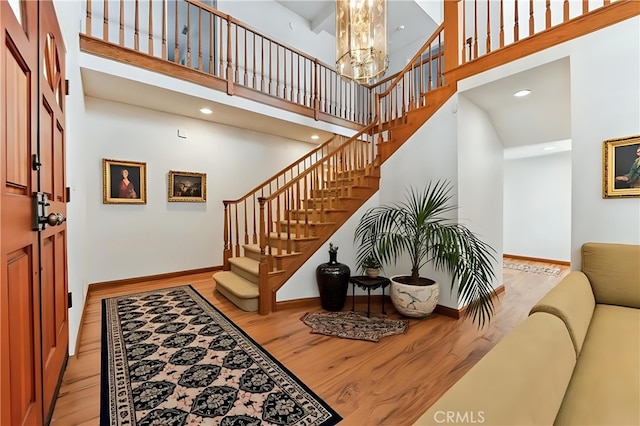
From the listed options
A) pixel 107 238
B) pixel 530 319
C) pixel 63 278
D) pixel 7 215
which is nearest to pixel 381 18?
pixel 530 319

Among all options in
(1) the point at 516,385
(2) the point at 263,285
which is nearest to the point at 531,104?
(1) the point at 516,385

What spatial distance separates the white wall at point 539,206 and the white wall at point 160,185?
551cm

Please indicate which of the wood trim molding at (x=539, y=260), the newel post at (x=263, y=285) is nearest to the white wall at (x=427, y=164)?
the newel post at (x=263, y=285)

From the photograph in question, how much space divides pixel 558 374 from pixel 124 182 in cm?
479

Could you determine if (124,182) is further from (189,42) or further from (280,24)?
(280,24)

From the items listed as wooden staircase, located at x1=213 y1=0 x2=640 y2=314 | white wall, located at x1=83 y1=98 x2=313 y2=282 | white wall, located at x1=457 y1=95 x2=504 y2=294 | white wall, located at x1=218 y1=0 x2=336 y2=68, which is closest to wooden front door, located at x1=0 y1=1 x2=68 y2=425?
wooden staircase, located at x1=213 y1=0 x2=640 y2=314

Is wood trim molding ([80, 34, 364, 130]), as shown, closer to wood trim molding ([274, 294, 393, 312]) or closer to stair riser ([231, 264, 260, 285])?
stair riser ([231, 264, 260, 285])

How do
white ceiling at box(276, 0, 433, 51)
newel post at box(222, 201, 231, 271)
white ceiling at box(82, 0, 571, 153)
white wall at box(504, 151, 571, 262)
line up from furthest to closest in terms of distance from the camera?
white ceiling at box(276, 0, 433, 51)
white wall at box(504, 151, 571, 262)
newel post at box(222, 201, 231, 271)
white ceiling at box(82, 0, 571, 153)

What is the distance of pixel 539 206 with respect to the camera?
570 cm

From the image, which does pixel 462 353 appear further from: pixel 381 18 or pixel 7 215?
pixel 381 18

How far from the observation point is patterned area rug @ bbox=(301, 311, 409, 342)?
2.50m

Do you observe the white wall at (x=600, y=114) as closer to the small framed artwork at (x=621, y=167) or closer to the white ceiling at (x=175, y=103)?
the small framed artwork at (x=621, y=167)

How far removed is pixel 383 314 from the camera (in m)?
3.00

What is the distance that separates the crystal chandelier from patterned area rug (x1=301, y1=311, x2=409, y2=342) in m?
2.45
